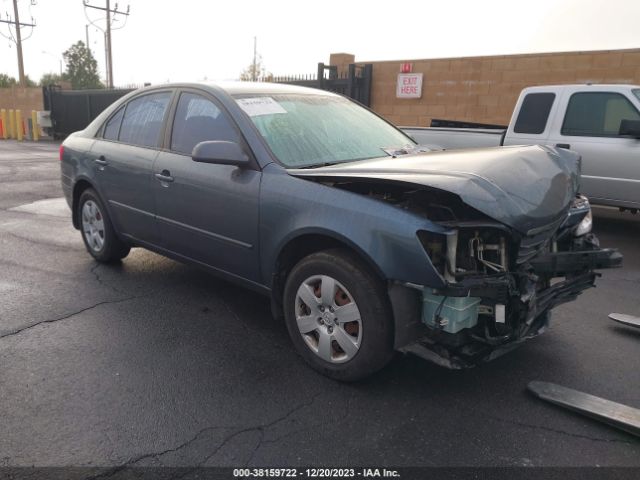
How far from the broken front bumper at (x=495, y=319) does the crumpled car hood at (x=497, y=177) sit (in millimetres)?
283

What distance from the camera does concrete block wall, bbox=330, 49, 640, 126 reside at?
10.7 m

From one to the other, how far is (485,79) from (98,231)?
1002 cm

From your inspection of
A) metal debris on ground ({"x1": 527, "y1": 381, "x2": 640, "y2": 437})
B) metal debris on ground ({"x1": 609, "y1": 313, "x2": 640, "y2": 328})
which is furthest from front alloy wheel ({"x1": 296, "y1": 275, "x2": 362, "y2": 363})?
metal debris on ground ({"x1": 609, "y1": 313, "x2": 640, "y2": 328})

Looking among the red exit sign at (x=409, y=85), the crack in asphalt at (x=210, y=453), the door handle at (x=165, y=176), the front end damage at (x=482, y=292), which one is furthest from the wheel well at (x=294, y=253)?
the red exit sign at (x=409, y=85)

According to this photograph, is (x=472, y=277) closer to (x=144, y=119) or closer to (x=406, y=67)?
(x=144, y=119)

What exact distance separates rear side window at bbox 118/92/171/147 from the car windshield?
0.95 metres

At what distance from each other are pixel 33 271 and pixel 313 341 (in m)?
3.31

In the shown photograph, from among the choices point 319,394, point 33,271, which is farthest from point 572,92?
point 33,271

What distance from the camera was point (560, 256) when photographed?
→ 3.06 metres

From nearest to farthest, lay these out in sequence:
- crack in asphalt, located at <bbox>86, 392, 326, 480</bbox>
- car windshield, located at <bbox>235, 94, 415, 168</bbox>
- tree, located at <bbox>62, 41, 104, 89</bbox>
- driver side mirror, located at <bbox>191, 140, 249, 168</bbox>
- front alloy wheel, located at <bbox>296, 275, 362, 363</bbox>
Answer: crack in asphalt, located at <bbox>86, 392, 326, 480</bbox>, front alloy wheel, located at <bbox>296, 275, 362, 363</bbox>, driver side mirror, located at <bbox>191, 140, 249, 168</bbox>, car windshield, located at <bbox>235, 94, 415, 168</bbox>, tree, located at <bbox>62, 41, 104, 89</bbox>

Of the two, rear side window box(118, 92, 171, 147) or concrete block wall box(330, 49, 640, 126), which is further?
concrete block wall box(330, 49, 640, 126)

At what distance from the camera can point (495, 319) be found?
270 cm

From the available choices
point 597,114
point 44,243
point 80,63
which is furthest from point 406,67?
point 80,63

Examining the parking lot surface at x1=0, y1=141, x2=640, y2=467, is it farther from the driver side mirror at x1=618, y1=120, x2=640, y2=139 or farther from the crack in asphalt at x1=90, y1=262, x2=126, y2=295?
the driver side mirror at x1=618, y1=120, x2=640, y2=139
